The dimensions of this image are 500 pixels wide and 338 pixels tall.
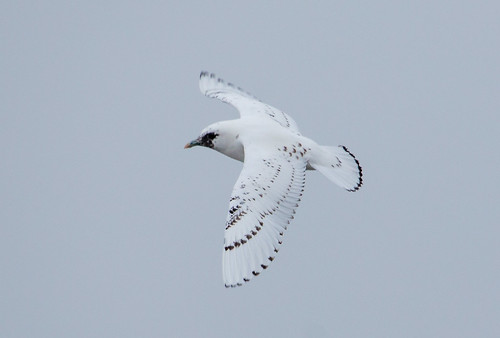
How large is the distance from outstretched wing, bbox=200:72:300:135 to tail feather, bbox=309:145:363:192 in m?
1.02

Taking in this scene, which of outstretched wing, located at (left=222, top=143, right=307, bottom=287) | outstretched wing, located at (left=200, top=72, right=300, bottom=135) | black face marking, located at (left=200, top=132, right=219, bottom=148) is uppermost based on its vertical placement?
outstretched wing, located at (left=200, top=72, right=300, bottom=135)

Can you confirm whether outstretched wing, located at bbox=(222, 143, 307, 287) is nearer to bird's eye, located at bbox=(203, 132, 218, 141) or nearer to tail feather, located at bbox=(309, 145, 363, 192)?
tail feather, located at bbox=(309, 145, 363, 192)

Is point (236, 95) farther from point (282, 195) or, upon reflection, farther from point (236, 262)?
point (236, 262)

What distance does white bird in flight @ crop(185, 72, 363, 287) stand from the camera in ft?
33.3

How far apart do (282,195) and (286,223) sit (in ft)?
1.44

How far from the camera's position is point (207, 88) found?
15250 millimetres

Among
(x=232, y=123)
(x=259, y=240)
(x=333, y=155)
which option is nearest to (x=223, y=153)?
(x=232, y=123)

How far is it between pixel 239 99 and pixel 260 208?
4.06 meters

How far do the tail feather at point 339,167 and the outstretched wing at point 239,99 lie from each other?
40.2 inches

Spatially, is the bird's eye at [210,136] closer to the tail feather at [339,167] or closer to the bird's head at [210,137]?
the bird's head at [210,137]

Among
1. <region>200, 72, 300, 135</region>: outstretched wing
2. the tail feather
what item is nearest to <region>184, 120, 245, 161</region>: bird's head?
the tail feather

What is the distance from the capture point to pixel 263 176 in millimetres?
11125

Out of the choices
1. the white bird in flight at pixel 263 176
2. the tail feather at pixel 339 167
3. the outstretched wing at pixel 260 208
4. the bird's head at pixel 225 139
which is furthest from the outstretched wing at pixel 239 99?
the outstretched wing at pixel 260 208

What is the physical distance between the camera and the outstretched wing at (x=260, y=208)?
10.0 m
